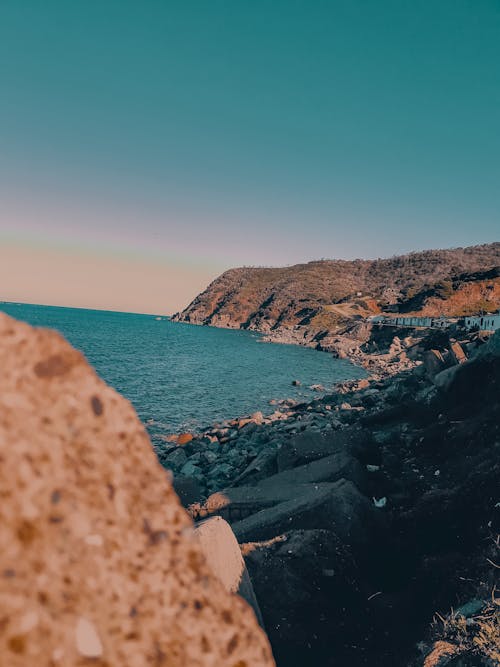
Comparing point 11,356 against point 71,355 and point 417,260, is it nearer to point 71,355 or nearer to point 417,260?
point 71,355

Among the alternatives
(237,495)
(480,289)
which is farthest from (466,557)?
(480,289)

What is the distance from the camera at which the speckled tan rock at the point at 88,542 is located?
1567mm

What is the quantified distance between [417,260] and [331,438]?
171564 millimetres

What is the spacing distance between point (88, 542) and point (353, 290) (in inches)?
6497

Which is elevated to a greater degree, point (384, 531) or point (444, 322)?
point (444, 322)

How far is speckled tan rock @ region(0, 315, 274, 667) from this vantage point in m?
1.57

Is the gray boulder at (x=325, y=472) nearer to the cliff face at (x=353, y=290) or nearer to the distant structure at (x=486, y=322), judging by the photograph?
the distant structure at (x=486, y=322)

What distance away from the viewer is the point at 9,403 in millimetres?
1758

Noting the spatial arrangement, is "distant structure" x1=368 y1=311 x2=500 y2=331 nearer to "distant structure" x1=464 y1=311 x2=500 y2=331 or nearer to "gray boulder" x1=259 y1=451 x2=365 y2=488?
"distant structure" x1=464 y1=311 x2=500 y2=331

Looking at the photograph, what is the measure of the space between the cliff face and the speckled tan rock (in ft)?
325

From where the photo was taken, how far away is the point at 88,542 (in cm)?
177

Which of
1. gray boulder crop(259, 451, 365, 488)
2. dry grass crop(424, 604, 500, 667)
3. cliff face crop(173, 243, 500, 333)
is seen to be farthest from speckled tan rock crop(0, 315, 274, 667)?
cliff face crop(173, 243, 500, 333)

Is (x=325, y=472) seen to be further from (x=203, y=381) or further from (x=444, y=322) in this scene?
(x=444, y=322)

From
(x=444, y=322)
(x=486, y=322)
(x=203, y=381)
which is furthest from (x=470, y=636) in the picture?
(x=444, y=322)
